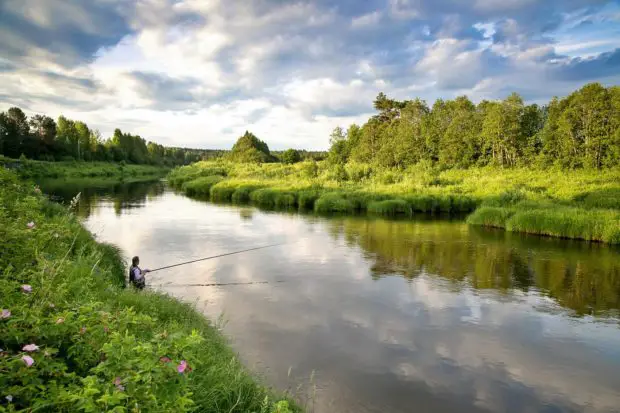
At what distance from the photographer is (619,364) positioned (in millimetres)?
9094

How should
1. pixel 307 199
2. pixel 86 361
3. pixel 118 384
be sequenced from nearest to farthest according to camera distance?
pixel 118 384, pixel 86 361, pixel 307 199

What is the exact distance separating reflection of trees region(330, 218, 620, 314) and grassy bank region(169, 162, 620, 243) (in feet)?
4.89

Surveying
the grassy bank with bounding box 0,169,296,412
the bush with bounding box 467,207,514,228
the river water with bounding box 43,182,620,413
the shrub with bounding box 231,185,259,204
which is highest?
the grassy bank with bounding box 0,169,296,412

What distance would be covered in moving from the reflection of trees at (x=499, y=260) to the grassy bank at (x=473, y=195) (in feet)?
4.89

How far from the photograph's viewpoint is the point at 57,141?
249 ft

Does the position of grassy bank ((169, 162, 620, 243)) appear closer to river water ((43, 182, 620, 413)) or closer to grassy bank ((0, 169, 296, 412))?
river water ((43, 182, 620, 413))

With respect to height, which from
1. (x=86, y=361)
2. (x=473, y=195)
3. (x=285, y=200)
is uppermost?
(x=86, y=361)

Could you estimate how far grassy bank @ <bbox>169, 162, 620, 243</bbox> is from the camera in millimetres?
23453

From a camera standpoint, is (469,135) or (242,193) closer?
(242,193)

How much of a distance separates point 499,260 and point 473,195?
16805 mm

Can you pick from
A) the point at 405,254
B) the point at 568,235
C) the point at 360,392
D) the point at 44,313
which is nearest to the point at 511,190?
the point at 568,235

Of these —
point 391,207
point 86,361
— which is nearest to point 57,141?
point 391,207

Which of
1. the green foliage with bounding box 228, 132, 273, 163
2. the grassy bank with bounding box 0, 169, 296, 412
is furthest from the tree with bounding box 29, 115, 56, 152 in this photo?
the grassy bank with bounding box 0, 169, 296, 412

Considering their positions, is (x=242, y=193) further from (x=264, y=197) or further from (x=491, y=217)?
(x=491, y=217)
